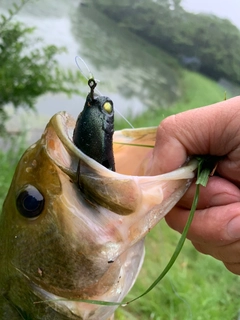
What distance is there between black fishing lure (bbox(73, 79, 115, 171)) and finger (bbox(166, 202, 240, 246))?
0.54m

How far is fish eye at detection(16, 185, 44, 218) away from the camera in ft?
4.98

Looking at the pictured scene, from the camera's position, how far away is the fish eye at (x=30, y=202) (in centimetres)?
152

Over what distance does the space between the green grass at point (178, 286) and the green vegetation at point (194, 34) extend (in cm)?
1293

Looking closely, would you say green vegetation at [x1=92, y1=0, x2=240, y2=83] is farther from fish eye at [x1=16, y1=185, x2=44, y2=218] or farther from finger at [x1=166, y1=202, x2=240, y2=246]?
fish eye at [x1=16, y1=185, x2=44, y2=218]

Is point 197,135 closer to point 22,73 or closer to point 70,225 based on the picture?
point 70,225

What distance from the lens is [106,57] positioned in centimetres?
1962

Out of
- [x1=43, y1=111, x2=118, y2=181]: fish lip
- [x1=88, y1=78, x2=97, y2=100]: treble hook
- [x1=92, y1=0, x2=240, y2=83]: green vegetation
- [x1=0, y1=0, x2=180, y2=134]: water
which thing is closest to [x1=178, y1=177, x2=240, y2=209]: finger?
[x1=43, y1=111, x2=118, y2=181]: fish lip

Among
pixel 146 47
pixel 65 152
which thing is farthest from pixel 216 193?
pixel 146 47

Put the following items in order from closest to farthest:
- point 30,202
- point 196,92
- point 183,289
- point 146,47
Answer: point 30,202, point 183,289, point 196,92, point 146,47

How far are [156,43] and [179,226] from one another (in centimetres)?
2479

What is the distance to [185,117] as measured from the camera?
5.68 ft

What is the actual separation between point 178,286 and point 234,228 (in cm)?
293

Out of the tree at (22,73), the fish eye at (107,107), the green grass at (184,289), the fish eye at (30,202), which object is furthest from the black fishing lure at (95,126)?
the tree at (22,73)

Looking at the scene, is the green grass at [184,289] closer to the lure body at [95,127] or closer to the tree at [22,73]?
the tree at [22,73]
